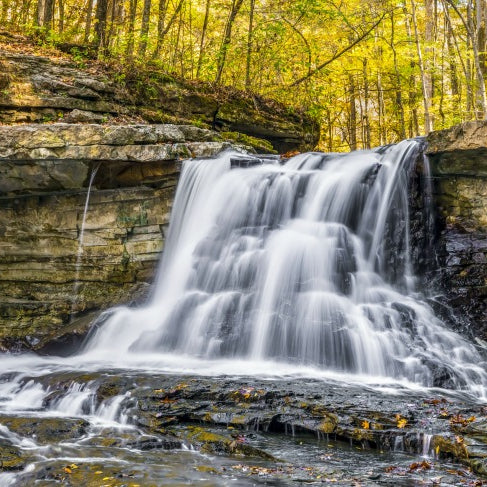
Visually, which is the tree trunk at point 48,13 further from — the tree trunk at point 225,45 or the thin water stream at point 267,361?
the thin water stream at point 267,361

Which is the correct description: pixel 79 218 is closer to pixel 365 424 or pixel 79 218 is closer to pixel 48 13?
pixel 365 424

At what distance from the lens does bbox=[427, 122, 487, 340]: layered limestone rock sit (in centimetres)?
816

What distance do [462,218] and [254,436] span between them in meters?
5.96

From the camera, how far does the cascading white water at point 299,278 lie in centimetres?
702

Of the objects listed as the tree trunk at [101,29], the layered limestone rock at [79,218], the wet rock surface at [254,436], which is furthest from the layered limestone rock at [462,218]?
the tree trunk at [101,29]

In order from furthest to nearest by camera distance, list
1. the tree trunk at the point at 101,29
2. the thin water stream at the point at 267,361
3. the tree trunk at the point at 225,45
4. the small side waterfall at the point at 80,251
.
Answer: the tree trunk at the point at 225,45 < the tree trunk at the point at 101,29 < the small side waterfall at the point at 80,251 < the thin water stream at the point at 267,361

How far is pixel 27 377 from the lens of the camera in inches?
283

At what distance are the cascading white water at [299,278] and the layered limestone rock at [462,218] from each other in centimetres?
56

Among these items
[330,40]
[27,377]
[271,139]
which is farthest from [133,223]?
[330,40]

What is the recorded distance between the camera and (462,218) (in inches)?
357

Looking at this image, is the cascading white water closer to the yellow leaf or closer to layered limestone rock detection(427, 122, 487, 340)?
layered limestone rock detection(427, 122, 487, 340)

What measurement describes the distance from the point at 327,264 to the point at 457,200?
8.65 ft

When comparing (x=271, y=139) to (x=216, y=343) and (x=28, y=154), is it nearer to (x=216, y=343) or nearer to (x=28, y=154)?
(x=28, y=154)

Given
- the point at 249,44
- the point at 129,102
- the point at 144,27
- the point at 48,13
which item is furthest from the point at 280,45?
the point at 48,13
